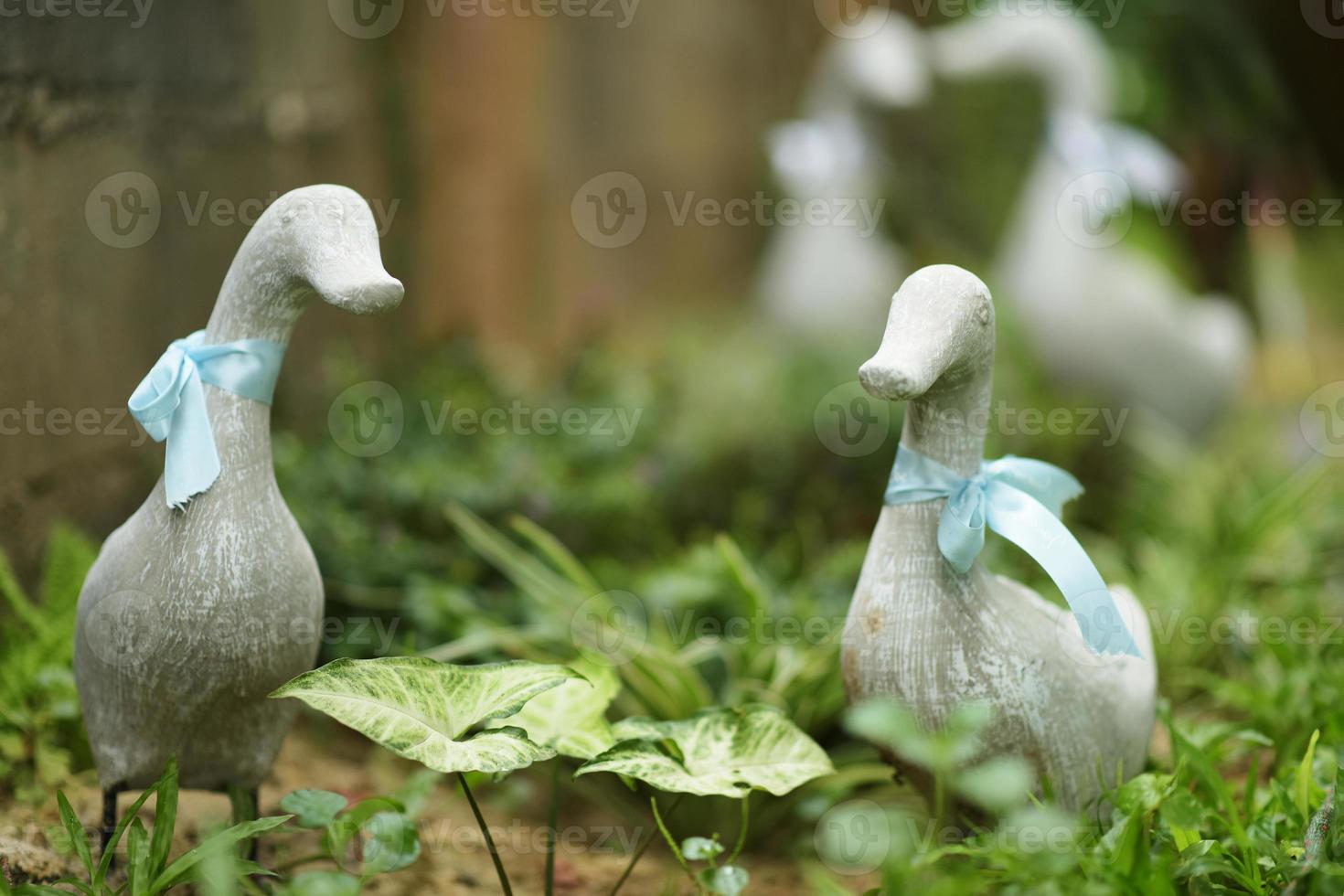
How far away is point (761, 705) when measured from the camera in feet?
4.58

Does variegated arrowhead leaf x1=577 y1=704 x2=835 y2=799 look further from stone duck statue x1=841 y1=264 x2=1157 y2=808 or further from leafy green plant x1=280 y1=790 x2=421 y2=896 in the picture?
leafy green plant x1=280 y1=790 x2=421 y2=896

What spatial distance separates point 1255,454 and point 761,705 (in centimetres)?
212

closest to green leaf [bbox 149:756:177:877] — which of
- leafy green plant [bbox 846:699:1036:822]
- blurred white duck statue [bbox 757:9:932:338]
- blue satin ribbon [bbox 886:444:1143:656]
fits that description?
leafy green plant [bbox 846:699:1036:822]

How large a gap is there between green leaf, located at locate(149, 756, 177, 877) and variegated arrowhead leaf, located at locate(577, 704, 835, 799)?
0.44 metres

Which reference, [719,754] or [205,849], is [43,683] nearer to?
[205,849]

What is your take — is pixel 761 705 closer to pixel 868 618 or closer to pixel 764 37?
pixel 868 618

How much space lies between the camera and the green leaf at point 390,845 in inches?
48.4

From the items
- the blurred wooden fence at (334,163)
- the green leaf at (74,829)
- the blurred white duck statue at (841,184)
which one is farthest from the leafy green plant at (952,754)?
the blurred white duck statue at (841,184)

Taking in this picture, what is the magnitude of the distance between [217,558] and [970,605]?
2.69 ft

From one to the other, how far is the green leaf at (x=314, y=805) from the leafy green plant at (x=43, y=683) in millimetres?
423

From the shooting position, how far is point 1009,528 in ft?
4.10

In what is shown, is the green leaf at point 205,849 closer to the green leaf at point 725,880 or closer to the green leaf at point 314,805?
the green leaf at point 314,805

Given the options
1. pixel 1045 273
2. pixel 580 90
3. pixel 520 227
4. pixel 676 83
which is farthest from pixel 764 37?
pixel 1045 273

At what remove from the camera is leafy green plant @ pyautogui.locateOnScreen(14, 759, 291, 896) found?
1.14 m
